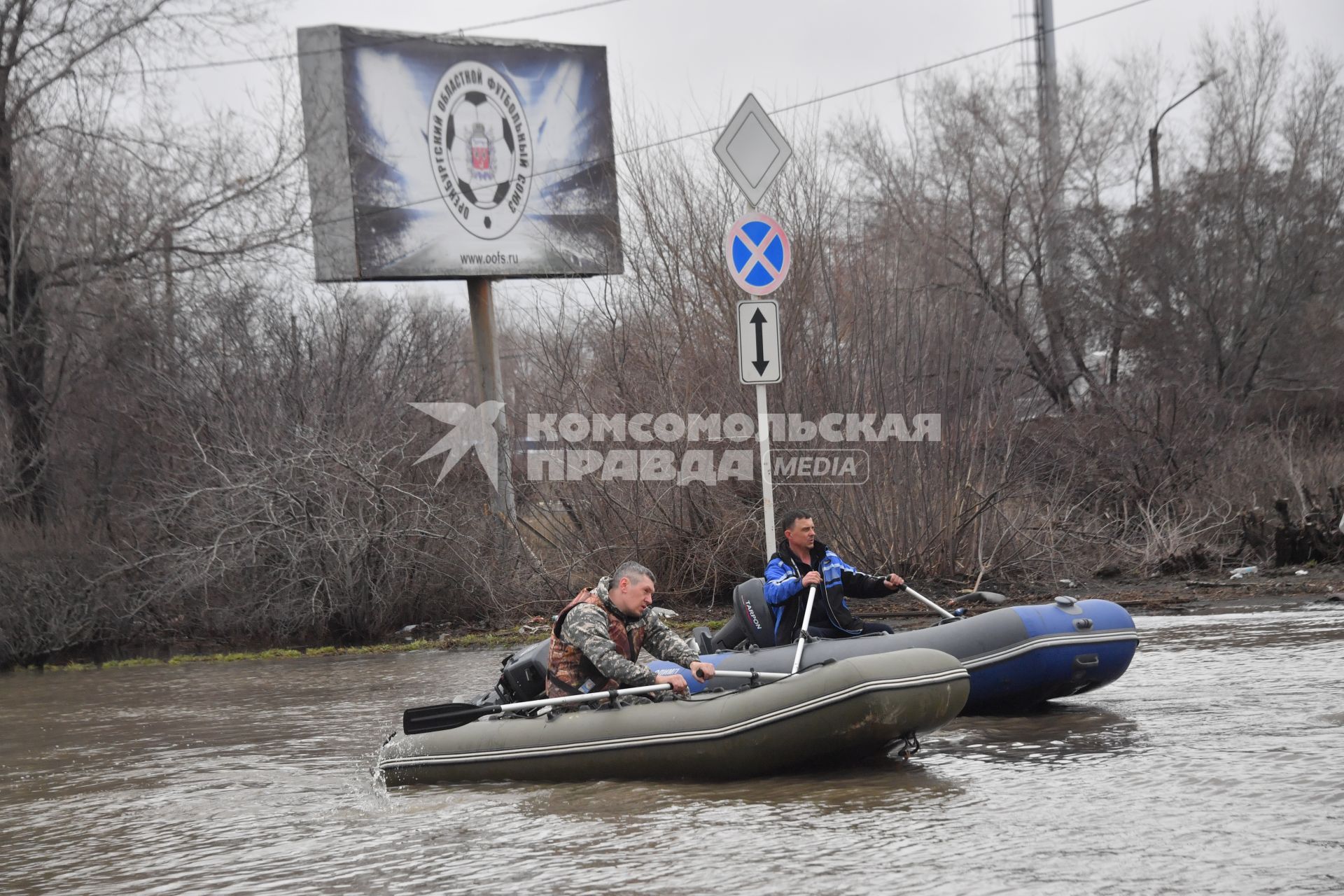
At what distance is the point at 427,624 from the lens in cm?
1619

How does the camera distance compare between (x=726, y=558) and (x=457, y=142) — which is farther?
(x=457, y=142)

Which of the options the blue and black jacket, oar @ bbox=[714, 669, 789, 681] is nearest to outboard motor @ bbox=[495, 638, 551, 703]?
oar @ bbox=[714, 669, 789, 681]

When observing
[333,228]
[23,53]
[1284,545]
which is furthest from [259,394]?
[1284,545]

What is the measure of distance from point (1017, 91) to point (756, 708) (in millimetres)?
23692

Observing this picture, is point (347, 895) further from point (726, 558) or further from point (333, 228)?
point (333, 228)

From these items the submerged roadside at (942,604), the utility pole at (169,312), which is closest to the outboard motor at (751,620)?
the submerged roadside at (942,604)

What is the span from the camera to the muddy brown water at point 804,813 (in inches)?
203

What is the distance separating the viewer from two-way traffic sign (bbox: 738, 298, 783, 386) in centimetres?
1008

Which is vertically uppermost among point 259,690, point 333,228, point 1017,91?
point 1017,91
